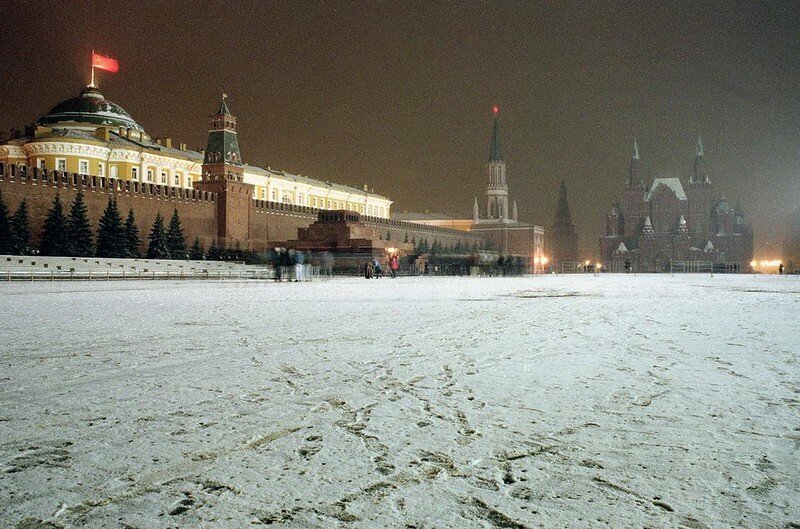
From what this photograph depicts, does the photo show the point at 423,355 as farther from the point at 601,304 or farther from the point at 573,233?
the point at 573,233

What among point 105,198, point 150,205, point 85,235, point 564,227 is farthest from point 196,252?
point 564,227

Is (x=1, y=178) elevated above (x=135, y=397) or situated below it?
above

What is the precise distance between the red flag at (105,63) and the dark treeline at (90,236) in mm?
25593

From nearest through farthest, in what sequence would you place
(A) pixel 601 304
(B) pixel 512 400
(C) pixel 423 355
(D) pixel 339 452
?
(D) pixel 339 452 < (B) pixel 512 400 < (C) pixel 423 355 < (A) pixel 601 304

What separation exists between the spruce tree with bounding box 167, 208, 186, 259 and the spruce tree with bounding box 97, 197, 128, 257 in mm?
2972

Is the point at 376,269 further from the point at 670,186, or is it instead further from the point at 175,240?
the point at 670,186

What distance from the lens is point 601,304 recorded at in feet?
35.2

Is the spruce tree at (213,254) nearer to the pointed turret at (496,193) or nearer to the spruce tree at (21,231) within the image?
the spruce tree at (21,231)

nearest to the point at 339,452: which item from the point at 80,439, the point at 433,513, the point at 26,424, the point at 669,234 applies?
the point at 433,513

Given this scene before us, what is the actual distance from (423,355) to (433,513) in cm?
294

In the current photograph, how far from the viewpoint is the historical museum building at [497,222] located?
86.2 meters

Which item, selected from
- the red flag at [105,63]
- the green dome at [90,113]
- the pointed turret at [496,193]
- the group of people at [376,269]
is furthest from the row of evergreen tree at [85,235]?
the pointed turret at [496,193]

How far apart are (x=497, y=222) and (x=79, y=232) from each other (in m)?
62.9

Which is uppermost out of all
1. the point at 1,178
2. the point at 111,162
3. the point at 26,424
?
the point at 111,162
